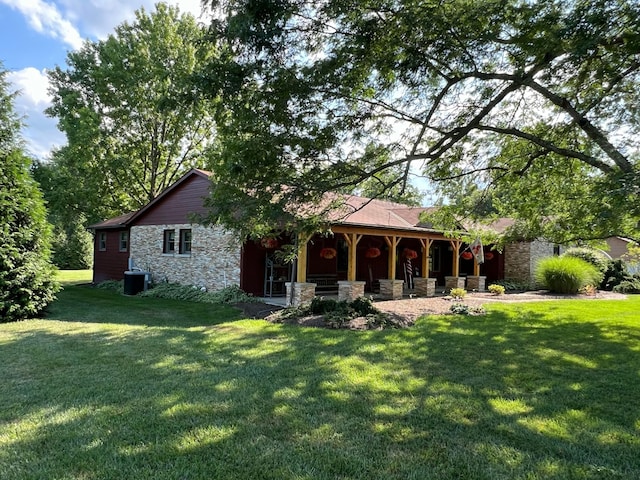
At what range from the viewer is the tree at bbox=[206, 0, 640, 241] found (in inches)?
219

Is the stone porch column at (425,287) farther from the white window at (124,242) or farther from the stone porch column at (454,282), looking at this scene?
the white window at (124,242)

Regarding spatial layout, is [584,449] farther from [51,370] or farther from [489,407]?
[51,370]

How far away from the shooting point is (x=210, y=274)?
48.3ft

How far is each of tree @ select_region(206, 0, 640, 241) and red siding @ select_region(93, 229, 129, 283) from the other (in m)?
13.0

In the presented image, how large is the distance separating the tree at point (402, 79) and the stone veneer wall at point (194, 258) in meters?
5.93

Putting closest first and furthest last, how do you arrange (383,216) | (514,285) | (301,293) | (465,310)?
(465,310) < (301,293) < (383,216) < (514,285)

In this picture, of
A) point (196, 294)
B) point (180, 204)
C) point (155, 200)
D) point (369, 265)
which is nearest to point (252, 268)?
point (196, 294)

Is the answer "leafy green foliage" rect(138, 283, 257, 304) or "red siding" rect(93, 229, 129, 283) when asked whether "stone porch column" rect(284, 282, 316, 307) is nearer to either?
"leafy green foliage" rect(138, 283, 257, 304)

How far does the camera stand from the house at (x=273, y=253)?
1366 cm

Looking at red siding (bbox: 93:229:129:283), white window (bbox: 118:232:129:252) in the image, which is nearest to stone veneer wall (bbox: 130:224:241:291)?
white window (bbox: 118:232:129:252)

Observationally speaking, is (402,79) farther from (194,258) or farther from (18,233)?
(194,258)

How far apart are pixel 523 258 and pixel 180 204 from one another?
17156mm

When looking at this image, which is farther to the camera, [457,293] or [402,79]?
[457,293]

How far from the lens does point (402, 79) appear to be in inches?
286
